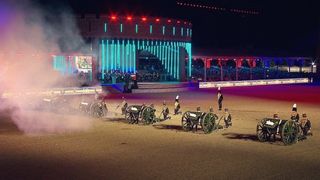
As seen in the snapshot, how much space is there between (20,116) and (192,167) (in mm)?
12803

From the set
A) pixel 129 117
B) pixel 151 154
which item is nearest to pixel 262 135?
pixel 151 154

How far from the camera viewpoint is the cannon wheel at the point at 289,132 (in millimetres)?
15367

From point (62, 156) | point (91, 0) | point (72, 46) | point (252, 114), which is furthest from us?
point (91, 0)

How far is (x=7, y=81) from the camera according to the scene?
74.4ft

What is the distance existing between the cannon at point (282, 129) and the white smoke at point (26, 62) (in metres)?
7.32

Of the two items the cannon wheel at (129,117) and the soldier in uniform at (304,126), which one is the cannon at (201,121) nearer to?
the cannon wheel at (129,117)

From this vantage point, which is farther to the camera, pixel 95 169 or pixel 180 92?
pixel 180 92

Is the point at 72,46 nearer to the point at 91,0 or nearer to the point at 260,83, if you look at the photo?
the point at 91,0

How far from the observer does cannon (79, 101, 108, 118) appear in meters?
22.2

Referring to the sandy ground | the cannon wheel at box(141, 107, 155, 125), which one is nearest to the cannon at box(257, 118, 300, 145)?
the sandy ground

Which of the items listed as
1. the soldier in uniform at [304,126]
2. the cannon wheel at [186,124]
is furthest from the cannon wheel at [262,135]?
the cannon wheel at [186,124]

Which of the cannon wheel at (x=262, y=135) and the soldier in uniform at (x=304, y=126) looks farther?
the soldier in uniform at (x=304, y=126)

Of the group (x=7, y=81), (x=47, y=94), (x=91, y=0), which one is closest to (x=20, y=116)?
(x=7, y=81)

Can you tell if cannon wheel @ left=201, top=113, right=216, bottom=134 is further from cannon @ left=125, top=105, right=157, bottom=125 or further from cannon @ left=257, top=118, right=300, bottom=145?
cannon @ left=125, top=105, right=157, bottom=125
